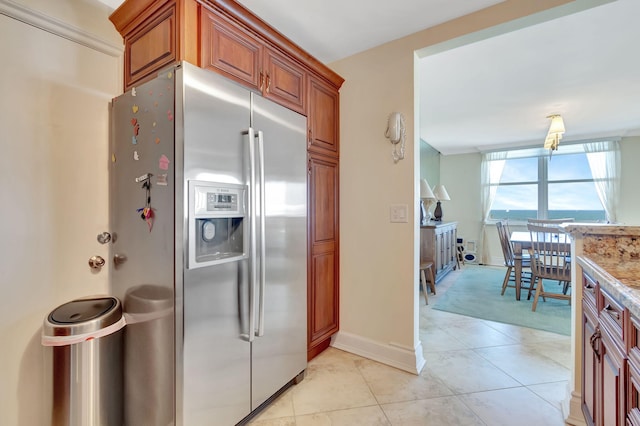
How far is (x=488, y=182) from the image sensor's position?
6.21 metres

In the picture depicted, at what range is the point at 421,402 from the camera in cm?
174

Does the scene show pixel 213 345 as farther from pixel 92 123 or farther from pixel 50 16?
pixel 50 16

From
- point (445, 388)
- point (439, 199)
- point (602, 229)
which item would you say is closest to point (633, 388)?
point (602, 229)

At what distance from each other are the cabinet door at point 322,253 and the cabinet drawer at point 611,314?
1.58 meters

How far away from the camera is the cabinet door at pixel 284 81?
181 centimetres

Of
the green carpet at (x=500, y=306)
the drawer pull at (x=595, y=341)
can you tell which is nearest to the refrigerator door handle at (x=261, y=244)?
the drawer pull at (x=595, y=341)

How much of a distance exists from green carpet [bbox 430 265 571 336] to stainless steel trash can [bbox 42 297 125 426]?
323cm

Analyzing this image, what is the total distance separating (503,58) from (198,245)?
9.80ft

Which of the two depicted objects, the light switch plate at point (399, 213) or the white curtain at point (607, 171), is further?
the white curtain at point (607, 171)

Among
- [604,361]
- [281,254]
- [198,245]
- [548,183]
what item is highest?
[548,183]

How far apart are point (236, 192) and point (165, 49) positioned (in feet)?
2.63

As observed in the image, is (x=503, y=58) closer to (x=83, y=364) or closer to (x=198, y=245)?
(x=198, y=245)

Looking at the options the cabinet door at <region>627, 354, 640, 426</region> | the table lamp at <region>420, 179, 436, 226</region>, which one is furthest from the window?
the cabinet door at <region>627, 354, 640, 426</region>

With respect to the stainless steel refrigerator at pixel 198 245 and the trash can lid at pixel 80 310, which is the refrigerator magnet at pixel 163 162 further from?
the trash can lid at pixel 80 310
